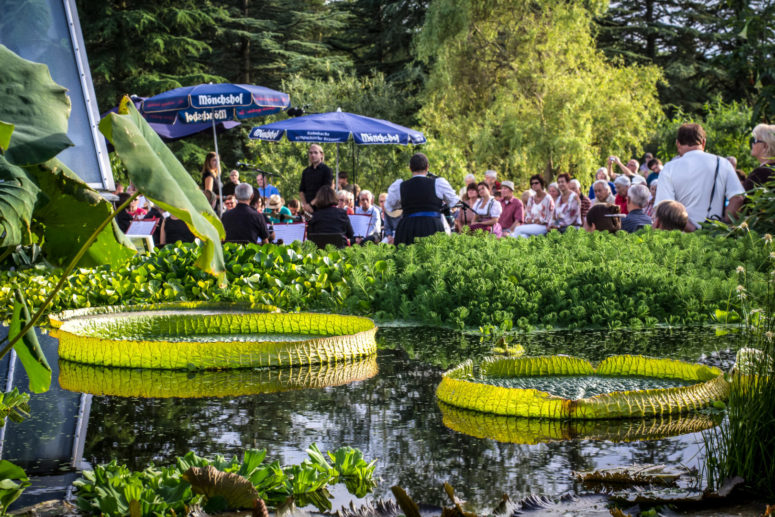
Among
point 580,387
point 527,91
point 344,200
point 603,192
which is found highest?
point 527,91

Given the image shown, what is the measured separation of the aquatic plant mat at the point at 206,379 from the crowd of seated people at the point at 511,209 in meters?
5.33

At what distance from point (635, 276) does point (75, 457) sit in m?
5.29

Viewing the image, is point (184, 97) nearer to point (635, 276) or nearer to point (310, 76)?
point (635, 276)

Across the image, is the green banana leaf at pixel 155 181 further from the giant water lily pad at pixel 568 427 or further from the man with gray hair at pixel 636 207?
the man with gray hair at pixel 636 207

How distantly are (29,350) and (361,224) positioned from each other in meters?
13.8

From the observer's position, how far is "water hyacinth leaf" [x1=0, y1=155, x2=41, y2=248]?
7.49 ft

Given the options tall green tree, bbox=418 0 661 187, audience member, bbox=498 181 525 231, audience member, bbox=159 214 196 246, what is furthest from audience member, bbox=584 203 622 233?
tall green tree, bbox=418 0 661 187

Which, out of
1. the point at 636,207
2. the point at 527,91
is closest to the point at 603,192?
the point at 636,207

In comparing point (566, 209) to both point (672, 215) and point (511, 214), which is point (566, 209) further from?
point (672, 215)

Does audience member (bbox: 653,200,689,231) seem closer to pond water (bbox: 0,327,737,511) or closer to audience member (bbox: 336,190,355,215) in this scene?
pond water (bbox: 0,327,737,511)

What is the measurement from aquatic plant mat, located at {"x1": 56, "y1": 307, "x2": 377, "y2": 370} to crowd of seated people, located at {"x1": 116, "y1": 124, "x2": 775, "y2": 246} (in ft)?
15.3

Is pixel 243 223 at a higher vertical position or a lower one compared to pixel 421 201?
lower

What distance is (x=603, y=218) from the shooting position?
12312 mm

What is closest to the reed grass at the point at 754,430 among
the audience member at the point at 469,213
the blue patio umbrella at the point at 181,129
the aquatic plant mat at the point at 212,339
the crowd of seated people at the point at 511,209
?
the aquatic plant mat at the point at 212,339
